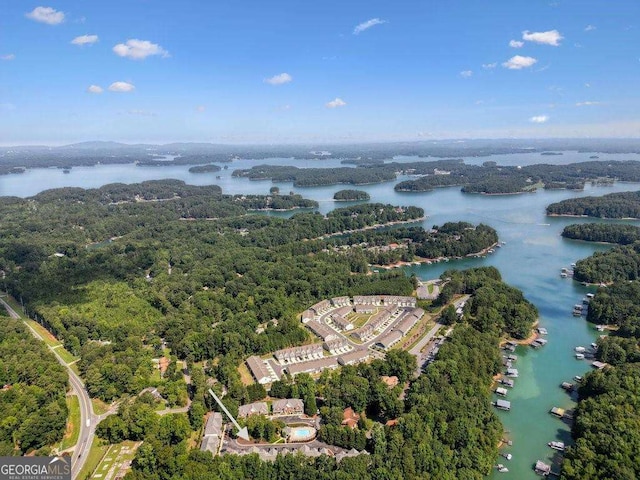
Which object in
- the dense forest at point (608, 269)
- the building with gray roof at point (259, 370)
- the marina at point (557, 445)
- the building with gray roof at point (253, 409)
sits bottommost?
the marina at point (557, 445)

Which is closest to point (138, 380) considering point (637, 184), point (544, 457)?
point (544, 457)

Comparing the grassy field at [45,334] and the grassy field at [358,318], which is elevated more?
the grassy field at [358,318]

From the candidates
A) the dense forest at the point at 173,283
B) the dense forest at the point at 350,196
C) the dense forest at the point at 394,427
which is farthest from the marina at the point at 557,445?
the dense forest at the point at 350,196

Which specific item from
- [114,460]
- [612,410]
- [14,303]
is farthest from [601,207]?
[14,303]

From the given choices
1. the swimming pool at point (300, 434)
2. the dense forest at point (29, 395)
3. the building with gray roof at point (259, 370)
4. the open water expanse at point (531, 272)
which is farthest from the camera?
the building with gray roof at point (259, 370)

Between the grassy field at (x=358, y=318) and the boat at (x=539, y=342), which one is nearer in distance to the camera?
the boat at (x=539, y=342)

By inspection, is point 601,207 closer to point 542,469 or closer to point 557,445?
point 557,445

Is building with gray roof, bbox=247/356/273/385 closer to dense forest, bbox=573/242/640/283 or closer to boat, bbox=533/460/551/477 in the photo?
boat, bbox=533/460/551/477

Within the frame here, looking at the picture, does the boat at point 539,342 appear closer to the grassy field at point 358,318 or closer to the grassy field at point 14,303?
the grassy field at point 358,318
